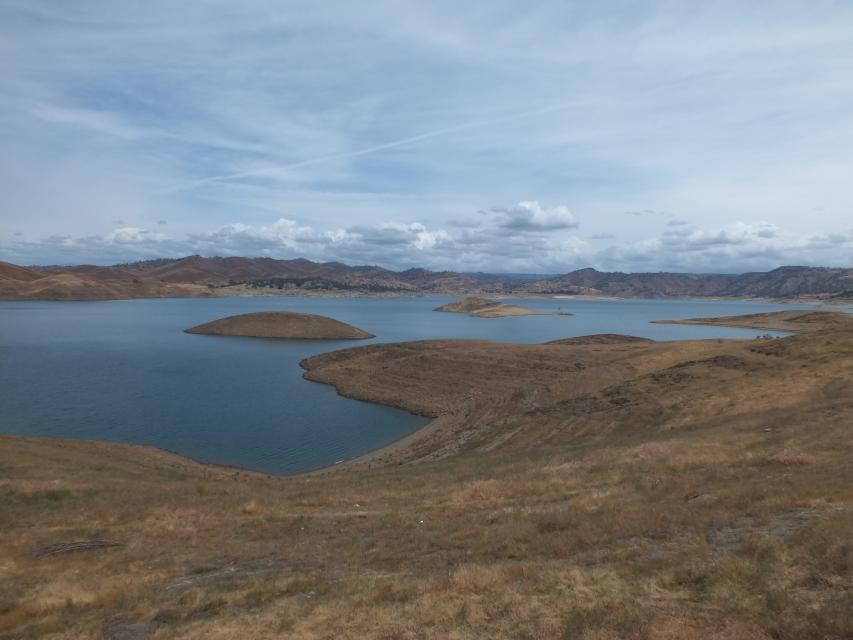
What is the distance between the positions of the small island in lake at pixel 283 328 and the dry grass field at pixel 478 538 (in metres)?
65.4

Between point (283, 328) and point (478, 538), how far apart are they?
89450 millimetres

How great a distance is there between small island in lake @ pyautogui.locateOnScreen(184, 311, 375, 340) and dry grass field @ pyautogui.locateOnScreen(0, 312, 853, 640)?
65400 mm

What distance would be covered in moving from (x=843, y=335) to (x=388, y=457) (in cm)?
3663

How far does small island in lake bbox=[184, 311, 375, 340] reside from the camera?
97188mm

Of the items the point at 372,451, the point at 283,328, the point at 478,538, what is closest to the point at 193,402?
the point at 372,451

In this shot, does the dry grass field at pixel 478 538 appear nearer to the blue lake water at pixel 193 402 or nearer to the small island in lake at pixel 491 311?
the blue lake water at pixel 193 402

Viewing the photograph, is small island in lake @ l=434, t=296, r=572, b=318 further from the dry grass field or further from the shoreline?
the dry grass field

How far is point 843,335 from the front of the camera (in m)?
42.5

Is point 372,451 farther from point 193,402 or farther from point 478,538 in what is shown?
point 478,538

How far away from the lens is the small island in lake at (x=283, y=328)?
97.2 meters

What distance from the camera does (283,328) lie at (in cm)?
9850

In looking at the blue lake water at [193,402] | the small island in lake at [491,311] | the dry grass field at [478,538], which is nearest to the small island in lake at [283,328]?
the blue lake water at [193,402]

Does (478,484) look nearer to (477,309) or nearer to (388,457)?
(388,457)

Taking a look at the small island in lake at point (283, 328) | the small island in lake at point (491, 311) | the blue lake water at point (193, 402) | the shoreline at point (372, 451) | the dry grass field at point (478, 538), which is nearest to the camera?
the dry grass field at point (478, 538)
